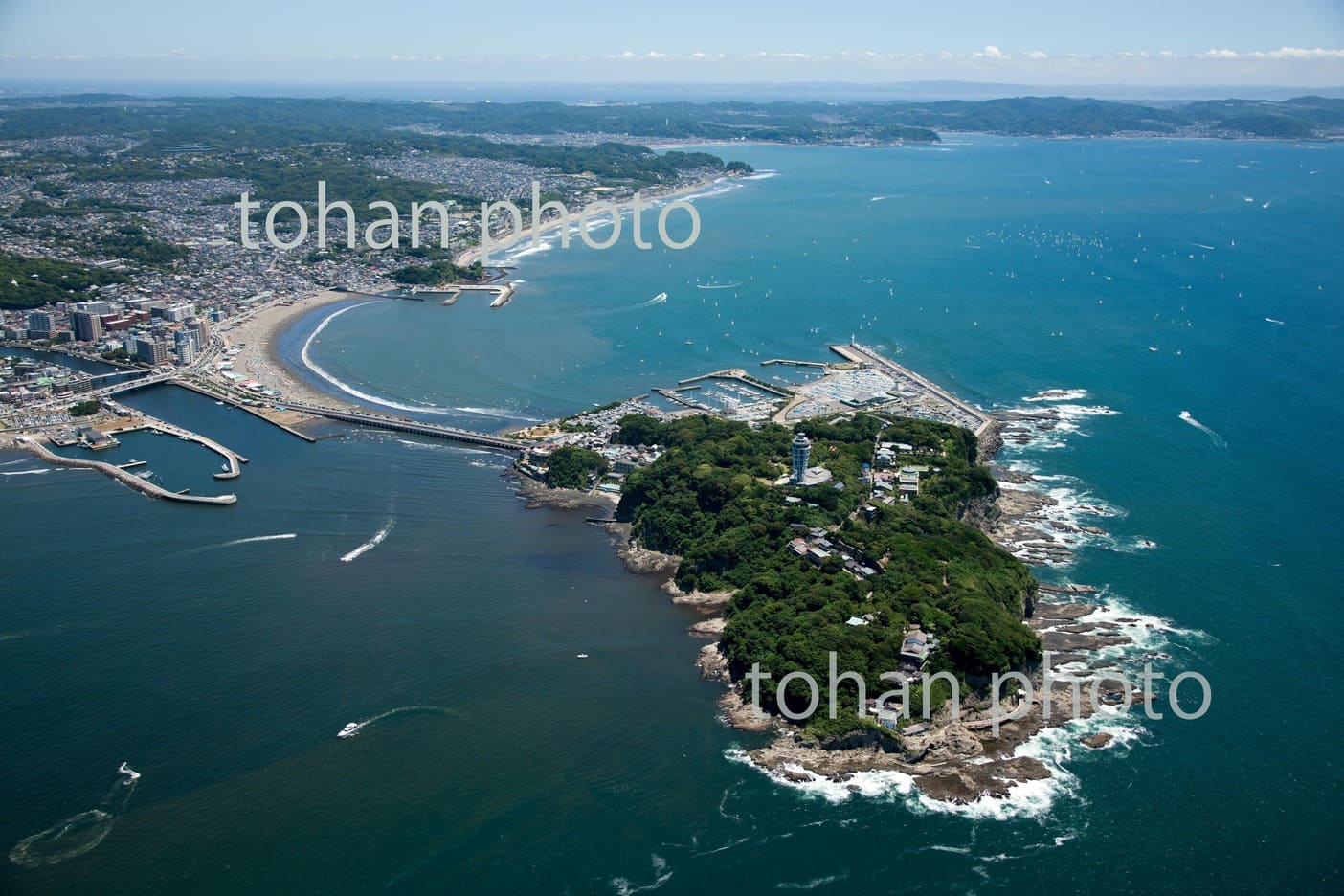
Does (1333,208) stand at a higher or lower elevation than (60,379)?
higher

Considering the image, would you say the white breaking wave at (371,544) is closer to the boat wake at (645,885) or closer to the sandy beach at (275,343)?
the sandy beach at (275,343)

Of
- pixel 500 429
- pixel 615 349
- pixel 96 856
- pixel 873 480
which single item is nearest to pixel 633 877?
pixel 96 856

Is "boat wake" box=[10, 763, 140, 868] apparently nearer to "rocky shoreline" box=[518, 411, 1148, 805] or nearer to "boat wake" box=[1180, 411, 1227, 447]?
"rocky shoreline" box=[518, 411, 1148, 805]

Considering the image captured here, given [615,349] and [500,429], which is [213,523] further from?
[615,349]

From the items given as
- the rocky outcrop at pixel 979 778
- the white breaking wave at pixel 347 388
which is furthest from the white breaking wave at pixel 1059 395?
Answer: the rocky outcrop at pixel 979 778

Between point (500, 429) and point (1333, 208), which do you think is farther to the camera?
point (1333, 208)

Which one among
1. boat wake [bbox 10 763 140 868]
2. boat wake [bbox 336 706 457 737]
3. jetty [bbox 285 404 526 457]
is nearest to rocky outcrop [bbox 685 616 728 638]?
boat wake [bbox 336 706 457 737]

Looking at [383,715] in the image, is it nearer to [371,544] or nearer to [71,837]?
[71,837]
